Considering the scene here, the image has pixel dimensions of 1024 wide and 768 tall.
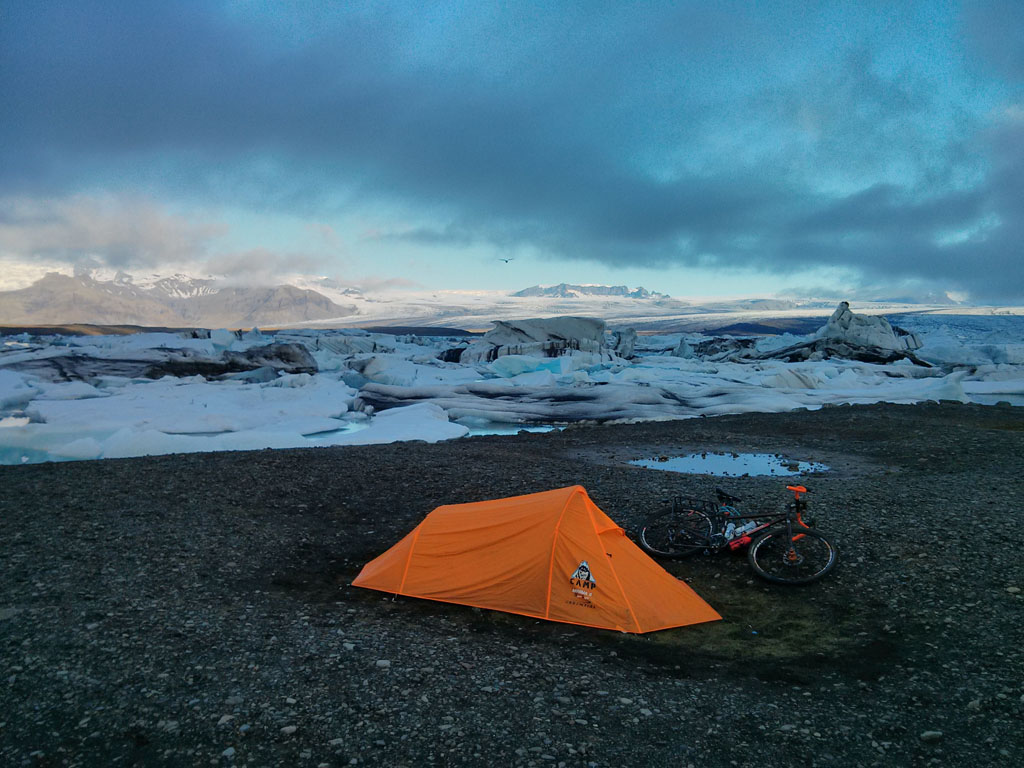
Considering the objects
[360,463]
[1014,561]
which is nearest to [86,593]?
[360,463]

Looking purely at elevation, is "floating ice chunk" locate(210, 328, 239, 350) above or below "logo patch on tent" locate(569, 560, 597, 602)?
above

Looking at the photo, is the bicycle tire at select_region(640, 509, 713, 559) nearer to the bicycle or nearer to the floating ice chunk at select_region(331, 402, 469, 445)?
the bicycle

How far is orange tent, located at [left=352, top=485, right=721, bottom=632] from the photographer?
561 centimetres

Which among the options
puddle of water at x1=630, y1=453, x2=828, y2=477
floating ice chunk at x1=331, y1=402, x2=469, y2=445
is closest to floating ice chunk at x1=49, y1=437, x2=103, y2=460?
floating ice chunk at x1=331, y1=402, x2=469, y2=445

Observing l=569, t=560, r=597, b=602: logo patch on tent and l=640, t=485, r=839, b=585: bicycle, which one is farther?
l=640, t=485, r=839, b=585: bicycle

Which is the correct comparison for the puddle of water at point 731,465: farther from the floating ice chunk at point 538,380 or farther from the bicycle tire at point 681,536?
the floating ice chunk at point 538,380

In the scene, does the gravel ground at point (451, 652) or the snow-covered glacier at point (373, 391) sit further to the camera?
the snow-covered glacier at point (373, 391)

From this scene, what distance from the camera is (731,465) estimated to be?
519 inches

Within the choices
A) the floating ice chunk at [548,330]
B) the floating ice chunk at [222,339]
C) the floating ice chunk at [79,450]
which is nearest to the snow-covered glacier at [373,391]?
the floating ice chunk at [79,450]

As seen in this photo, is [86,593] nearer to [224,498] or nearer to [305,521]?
[305,521]

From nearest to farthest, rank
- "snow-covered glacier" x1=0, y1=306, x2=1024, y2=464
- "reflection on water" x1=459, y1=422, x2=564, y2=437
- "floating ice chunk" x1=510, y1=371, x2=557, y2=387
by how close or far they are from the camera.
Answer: "snow-covered glacier" x1=0, y1=306, x2=1024, y2=464
"reflection on water" x1=459, y1=422, x2=564, y2=437
"floating ice chunk" x1=510, y1=371, x2=557, y2=387

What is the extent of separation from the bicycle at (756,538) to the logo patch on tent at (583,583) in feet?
5.43

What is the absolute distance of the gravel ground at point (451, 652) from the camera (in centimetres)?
380

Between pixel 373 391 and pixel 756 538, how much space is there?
19653 mm
